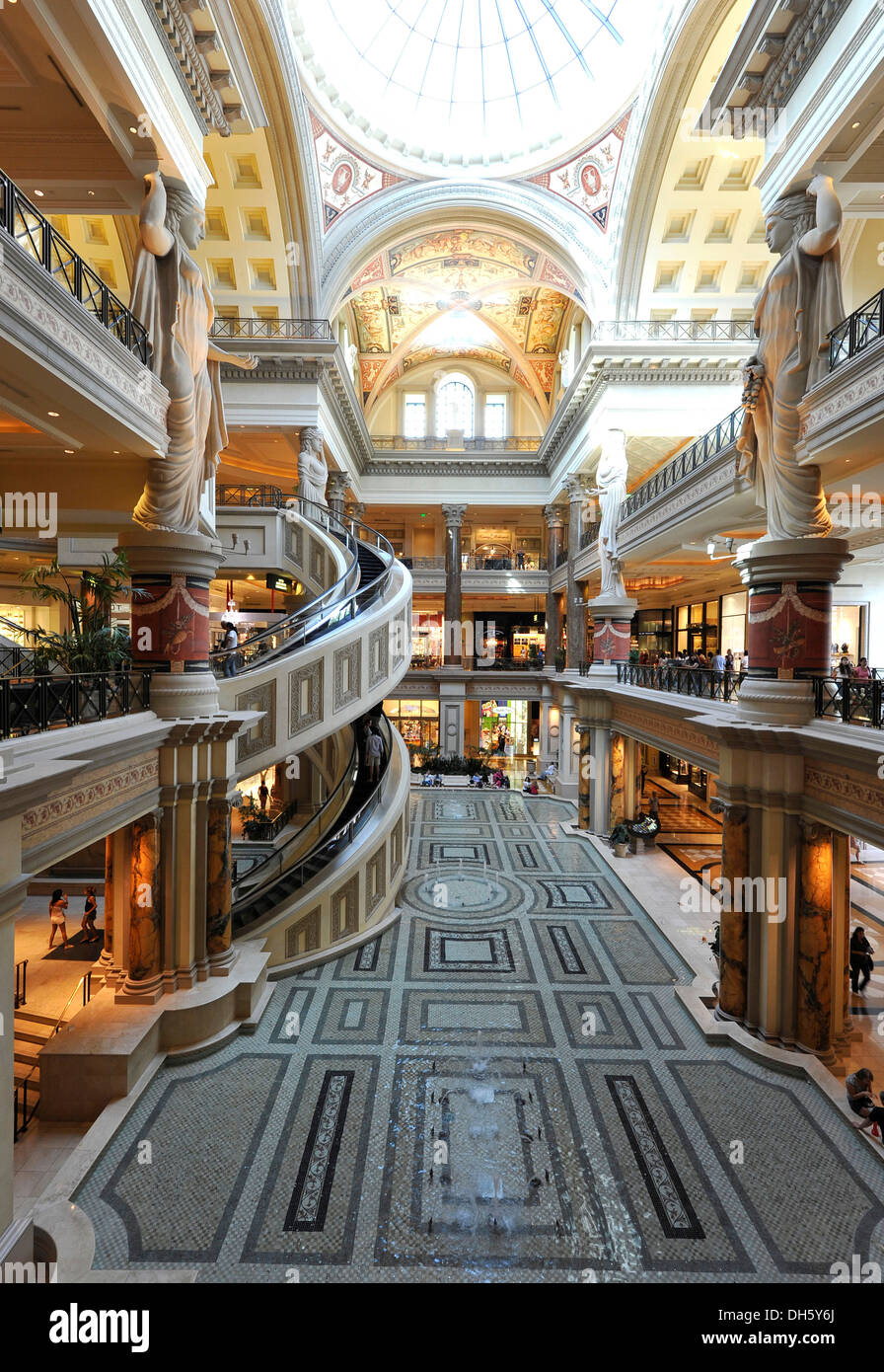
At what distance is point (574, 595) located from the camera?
19.0 metres

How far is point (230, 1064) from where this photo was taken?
605 centimetres

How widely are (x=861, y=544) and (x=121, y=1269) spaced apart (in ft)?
42.8

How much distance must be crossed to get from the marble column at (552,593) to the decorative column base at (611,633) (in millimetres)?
6508

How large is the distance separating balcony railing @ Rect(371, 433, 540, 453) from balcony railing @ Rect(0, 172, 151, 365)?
17785mm

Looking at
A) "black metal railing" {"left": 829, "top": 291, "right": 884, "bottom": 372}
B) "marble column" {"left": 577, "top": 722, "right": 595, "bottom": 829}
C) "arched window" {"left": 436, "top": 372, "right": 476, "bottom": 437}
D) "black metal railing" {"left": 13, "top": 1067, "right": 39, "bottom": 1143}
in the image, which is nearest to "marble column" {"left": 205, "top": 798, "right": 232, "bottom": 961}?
"black metal railing" {"left": 13, "top": 1067, "right": 39, "bottom": 1143}

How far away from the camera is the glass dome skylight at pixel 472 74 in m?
14.0

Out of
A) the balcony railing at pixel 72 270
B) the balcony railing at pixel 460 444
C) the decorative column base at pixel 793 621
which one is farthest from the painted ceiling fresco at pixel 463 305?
the decorative column base at pixel 793 621

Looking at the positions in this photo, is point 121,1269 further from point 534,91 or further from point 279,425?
point 534,91

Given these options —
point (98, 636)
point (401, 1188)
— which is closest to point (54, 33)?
point (98, 636)

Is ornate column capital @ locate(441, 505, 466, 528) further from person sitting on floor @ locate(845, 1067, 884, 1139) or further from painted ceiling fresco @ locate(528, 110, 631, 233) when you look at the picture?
person sitting on floor @ locate(845, 1067, 884, 1139)

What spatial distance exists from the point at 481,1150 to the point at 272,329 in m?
16.6

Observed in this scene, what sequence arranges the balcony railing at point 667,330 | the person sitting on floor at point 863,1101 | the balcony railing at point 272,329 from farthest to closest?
the balcony railing at point 272,329, the balcony railing at point 667,330, the person sitting on floor at point 863,1101

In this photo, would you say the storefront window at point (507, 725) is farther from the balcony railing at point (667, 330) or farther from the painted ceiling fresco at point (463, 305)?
the balcony railing at point (667, 330)

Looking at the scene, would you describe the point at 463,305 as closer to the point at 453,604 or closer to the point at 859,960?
the point at 453,604
